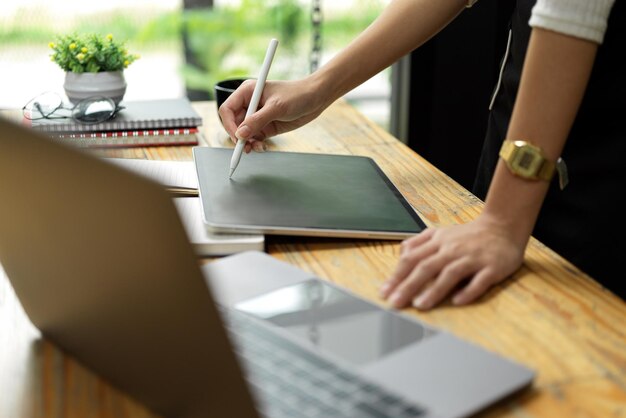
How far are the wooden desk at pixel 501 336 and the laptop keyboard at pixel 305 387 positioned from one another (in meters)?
0.09

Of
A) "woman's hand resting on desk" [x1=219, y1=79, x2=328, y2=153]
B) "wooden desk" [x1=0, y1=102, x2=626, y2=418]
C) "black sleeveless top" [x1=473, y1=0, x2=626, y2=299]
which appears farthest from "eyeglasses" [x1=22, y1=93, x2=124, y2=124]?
"black sleeveless top" [x1=473, y1=0, x2=626, y2=299]

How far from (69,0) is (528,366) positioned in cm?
222

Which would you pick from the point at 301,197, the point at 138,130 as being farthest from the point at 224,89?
the point at 301,197

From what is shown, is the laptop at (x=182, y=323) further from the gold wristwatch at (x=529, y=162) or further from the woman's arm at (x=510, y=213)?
the gold wristwatch at (x=529, y=162)

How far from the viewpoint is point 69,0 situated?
2.50 meters

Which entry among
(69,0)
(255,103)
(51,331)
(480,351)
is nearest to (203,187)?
(255,103)

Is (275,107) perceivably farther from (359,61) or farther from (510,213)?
(510,213)

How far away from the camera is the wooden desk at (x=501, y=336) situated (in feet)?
2.10

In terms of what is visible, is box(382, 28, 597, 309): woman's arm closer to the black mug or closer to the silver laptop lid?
the silver laptop lid

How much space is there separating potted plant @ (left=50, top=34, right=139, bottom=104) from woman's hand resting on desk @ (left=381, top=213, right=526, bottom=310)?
0.87m

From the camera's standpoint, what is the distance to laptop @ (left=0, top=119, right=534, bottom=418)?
1.60 ft

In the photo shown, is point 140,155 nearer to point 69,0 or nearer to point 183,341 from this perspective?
point 183,341

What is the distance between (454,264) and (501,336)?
106mm

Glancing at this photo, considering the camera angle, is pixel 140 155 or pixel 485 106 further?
pixel 485 106
